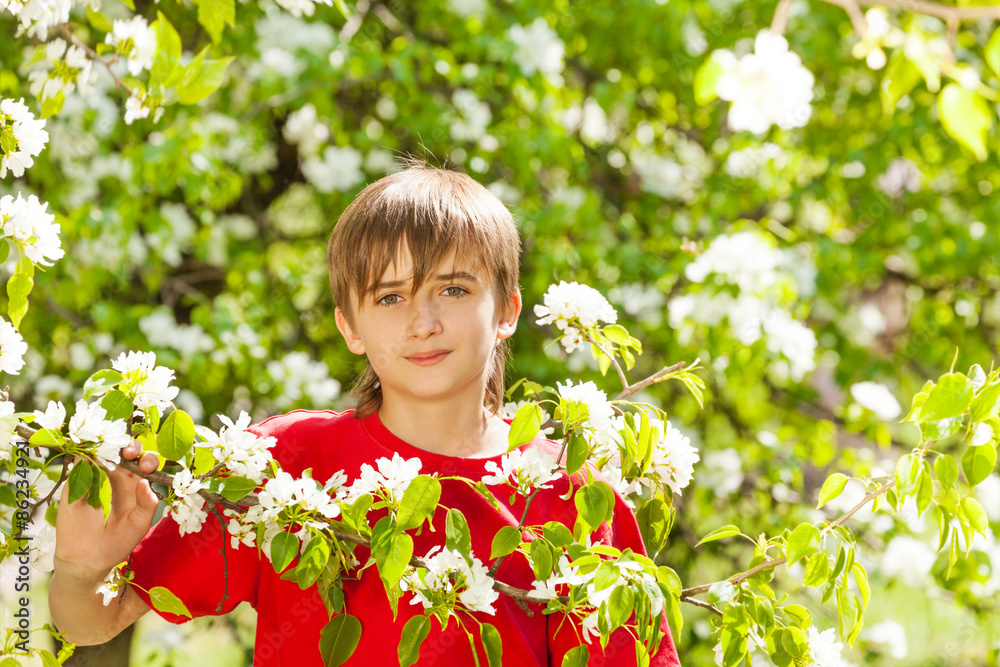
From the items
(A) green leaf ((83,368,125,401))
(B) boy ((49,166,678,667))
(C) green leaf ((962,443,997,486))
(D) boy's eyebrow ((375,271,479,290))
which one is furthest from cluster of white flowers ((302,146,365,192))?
(C) green leaf ((962,443,997,486))

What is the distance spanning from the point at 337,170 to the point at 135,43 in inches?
40.4

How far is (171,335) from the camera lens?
6.71 feet

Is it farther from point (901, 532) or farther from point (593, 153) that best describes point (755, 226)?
point (901, 532)

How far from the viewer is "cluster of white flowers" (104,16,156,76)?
119 centimetres

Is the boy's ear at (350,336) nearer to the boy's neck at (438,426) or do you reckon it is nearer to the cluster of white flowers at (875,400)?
the boy's neck at (438,426)

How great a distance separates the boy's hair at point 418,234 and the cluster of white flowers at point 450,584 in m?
0.35

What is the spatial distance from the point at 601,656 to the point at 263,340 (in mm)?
1312

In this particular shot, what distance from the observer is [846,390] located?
8.11 ft

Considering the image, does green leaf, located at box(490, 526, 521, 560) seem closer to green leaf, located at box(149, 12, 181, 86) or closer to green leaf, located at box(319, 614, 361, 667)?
green leaf, located at box(319, 614, 361, 667)

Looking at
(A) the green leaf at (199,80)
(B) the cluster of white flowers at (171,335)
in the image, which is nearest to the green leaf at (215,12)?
(A) the green leaf at (199,80)

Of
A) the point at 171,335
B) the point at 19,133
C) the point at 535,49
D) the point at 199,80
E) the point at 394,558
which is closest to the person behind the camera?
the point at 394,558

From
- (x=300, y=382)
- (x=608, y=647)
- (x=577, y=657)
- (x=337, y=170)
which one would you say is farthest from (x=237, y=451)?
(x=337, y=170)

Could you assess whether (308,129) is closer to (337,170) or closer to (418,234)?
(337,170)

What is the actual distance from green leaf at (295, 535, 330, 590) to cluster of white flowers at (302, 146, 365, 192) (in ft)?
4.98
